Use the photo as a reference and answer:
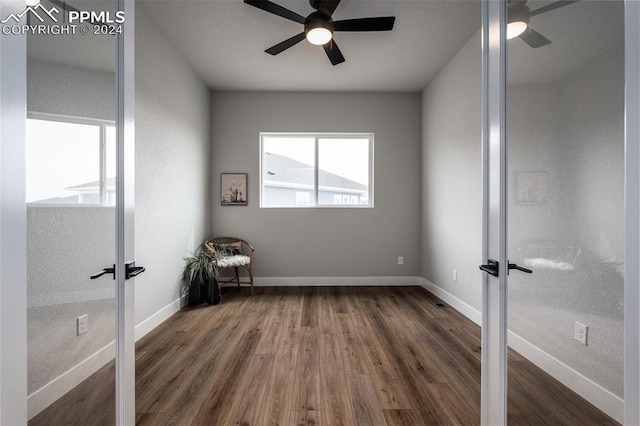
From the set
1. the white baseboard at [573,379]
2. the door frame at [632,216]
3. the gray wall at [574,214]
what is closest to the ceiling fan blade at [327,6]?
the gray wall at [574,214]

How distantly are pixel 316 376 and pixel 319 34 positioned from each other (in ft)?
8.87

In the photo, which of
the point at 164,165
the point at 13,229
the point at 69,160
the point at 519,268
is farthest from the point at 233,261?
the point at 519,268

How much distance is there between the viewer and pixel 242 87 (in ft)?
14.2

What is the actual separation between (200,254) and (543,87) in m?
3.58

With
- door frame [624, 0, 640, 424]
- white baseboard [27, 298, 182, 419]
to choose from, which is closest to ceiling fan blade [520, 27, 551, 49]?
door frame [624, 0, 640, 424]

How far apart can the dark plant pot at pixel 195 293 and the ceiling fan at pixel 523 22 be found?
359cm

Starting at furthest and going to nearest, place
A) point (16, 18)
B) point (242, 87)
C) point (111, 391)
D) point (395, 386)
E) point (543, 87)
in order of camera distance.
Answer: point (242, 87), point (395, 386), point (111, 391), point (543, 87), point (16, 18)

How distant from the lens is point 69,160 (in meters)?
1.06

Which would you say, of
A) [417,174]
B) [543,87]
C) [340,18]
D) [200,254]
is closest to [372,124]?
[417,174]

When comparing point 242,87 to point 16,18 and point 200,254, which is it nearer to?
point 200,254

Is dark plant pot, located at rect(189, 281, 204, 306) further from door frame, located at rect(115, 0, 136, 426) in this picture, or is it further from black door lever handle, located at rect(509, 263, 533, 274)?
black door lever handle, located at rect(509, 263, 533, 274)

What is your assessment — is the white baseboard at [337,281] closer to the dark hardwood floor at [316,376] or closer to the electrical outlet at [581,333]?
the dark hardwood floor at [316,376]

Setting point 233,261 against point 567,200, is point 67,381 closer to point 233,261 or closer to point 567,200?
point 567,200

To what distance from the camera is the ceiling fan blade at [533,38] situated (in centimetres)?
112
